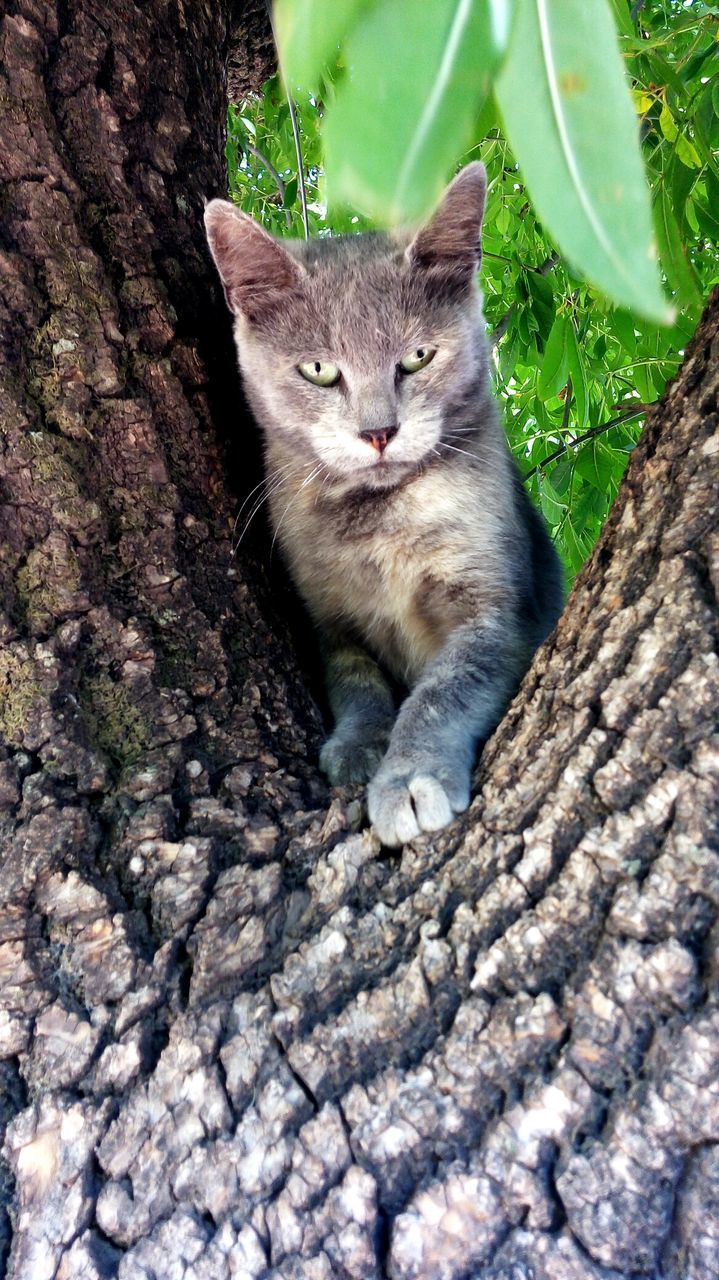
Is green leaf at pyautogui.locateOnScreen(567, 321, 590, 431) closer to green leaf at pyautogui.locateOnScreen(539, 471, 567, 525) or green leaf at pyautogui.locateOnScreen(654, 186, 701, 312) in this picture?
green leaf at pyautogui.locateOnScreen(539, 471, 567, 525)

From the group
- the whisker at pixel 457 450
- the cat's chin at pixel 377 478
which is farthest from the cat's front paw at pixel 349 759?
the whisker at pixel 457 450

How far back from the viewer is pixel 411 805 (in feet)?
4.38

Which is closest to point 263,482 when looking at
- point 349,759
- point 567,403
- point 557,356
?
point 349,759

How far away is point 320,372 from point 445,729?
81cm

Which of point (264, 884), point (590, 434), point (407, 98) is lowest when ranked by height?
point (264, 884)

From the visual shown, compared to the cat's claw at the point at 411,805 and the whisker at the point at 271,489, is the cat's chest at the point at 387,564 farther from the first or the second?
the cat's claw at the point at 411,805

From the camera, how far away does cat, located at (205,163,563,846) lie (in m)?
1.89

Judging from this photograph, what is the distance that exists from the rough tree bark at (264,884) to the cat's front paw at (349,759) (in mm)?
40

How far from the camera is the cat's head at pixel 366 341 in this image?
6.17 ft

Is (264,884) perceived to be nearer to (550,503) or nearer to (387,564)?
(387,564)

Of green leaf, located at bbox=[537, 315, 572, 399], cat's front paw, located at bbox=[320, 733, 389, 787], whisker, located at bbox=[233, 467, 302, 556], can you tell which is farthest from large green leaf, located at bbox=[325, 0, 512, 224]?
green leaf, located at bbox=[537, 315, 572, 399]

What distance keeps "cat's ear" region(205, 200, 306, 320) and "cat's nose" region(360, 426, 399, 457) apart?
36 centimetres

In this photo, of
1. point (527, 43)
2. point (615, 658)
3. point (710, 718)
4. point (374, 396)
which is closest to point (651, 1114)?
point (710, 718)

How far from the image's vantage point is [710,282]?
8.17 ft
